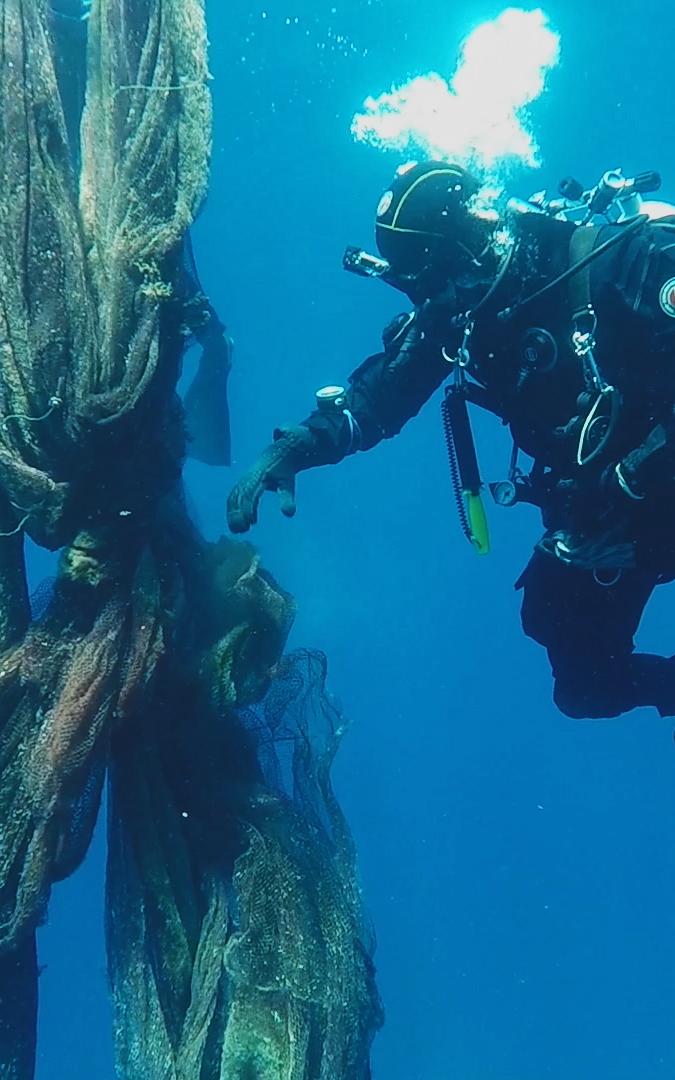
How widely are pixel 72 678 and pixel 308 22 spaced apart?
23181mm

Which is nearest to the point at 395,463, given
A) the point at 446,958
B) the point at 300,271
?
the point at 300,271

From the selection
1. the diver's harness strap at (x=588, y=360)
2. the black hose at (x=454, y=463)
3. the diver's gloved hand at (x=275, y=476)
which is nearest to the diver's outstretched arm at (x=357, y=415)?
the diver's gloved hand at (x=275, y=476)

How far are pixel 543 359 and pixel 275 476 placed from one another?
1.42 metres

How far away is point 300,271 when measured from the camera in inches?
1296

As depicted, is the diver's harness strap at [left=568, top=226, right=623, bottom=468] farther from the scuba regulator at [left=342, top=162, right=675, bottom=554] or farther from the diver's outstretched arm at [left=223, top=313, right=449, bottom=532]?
the diver's outstretched arm at [left=223, top=313, right=449, bottom=532]

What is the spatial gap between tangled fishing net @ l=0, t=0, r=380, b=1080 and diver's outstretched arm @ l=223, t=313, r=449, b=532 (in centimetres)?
45

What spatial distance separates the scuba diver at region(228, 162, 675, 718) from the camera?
403cm

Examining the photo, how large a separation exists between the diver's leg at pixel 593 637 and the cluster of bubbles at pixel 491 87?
15663 mm

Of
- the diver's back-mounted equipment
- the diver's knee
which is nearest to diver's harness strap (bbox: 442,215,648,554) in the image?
the diver's back-mounted equipment

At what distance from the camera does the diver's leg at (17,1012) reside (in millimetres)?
4414

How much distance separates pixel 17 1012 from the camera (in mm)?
4477

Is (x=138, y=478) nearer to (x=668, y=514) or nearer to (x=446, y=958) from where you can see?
(x=668, y=514)

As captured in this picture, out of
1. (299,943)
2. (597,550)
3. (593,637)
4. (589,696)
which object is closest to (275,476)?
(597,550)

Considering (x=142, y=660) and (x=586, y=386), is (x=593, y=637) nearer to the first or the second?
(x=586, y=386)
